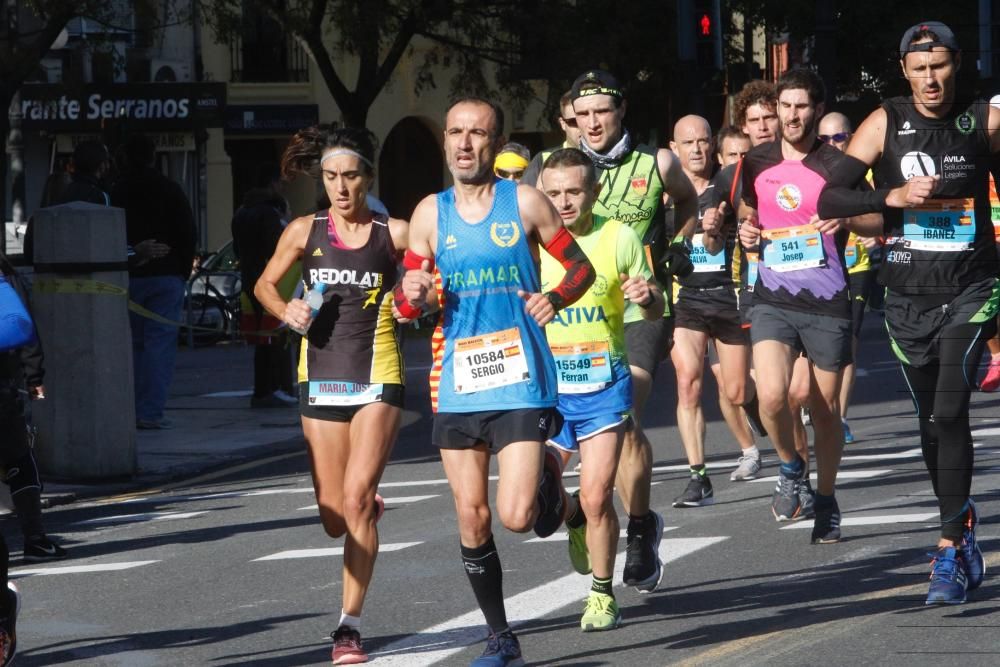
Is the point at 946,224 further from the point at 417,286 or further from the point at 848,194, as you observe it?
the point at 417,286

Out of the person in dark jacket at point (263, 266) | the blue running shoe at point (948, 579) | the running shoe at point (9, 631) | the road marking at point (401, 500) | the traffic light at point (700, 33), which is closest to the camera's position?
the running shoe at point (9, 631)

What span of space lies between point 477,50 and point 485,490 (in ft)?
80.4

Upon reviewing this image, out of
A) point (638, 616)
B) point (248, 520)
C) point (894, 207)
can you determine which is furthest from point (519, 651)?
point (248, 520)

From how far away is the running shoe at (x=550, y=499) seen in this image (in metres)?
7.01

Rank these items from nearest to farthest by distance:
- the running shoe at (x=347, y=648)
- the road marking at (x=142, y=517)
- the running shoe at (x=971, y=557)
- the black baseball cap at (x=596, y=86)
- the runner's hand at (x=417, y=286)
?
the runner's hand at (x=417, y=286) → the running shoe at (x=347, y=648) → the running shoe at (x=971, y=557) → the black baseball cap at (x=596, y=86) → the road marking at (x=142, y=517)

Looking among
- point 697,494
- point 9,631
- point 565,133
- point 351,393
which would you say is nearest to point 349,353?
point 351,393

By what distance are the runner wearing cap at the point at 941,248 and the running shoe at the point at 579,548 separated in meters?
1.32

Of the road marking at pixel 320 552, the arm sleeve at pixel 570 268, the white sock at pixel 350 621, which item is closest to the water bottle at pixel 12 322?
the white sock at pixel 350 621

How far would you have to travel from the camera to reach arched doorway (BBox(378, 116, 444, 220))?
44.2 meters

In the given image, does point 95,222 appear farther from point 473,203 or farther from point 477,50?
point 477,50

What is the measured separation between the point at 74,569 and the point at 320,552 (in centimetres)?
115

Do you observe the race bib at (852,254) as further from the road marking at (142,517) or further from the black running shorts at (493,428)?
the black running shorts at (493,428)

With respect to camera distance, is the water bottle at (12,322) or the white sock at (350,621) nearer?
the water bottle at (12,322)

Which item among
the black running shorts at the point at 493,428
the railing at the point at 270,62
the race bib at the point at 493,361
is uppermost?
the railing at the point at 270,62
